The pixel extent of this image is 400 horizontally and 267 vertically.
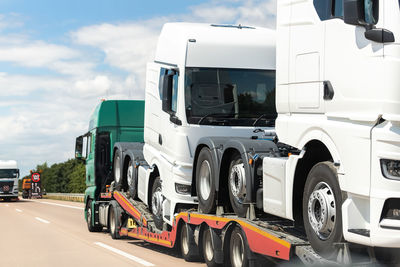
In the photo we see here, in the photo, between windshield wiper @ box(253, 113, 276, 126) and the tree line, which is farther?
the tree line

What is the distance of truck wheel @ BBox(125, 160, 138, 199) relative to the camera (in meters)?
13.4

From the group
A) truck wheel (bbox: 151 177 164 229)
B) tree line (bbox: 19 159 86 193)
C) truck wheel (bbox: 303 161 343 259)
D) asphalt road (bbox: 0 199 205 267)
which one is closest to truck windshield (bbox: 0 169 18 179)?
asphalt road (bbox: 0 199 205 267)

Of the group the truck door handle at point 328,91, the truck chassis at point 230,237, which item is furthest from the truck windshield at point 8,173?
the truck door handle at point 328,91

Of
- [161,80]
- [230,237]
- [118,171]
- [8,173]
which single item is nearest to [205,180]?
[230,237]

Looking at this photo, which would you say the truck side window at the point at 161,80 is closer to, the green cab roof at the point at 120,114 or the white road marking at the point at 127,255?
the white road marking at the point at 127,255

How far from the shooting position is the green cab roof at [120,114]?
1639cm

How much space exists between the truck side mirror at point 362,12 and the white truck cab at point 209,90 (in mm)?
4367

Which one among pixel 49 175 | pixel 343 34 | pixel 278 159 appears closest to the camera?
pixel 343 34

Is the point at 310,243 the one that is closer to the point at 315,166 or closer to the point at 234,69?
the point at 315,166

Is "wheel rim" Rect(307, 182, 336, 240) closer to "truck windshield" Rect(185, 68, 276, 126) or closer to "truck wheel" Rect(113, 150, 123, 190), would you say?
"truck windshield" Rect(185, 68, 276, 126)

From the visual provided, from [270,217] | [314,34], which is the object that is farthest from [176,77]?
[314,34]

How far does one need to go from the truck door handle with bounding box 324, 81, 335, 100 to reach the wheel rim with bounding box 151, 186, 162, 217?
224 inches

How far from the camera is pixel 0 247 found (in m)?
13.4

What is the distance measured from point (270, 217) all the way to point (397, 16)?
10.9 ft
